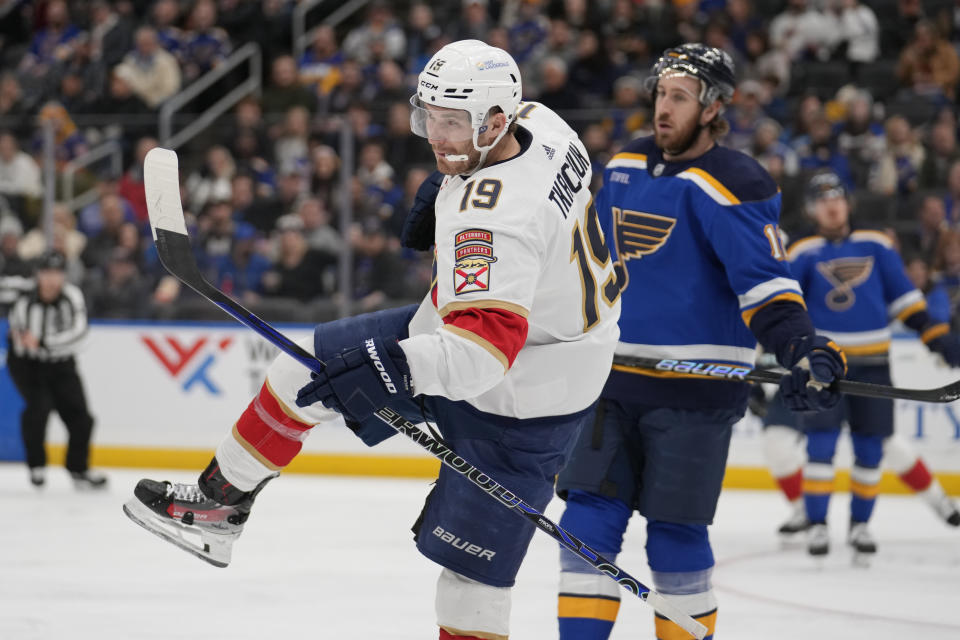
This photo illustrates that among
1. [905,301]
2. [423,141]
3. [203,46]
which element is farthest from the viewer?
[203,46]

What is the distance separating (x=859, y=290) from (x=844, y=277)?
0.08 metres

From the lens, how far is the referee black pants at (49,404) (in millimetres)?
7301

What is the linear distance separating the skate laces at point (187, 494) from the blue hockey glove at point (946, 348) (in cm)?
307

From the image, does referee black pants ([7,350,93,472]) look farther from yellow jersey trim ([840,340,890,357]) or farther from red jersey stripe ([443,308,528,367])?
red jersey stripe ([443,308,528,367])

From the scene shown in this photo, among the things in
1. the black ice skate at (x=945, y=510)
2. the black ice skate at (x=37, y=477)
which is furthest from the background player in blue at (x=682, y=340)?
the black ice skate at (x=37, y=477)

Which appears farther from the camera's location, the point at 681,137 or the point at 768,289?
the point at 681,137

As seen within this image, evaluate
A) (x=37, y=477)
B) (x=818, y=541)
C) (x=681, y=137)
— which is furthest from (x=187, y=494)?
(x=37, y=477)

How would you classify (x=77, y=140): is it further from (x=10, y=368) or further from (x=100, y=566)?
(x=100, y=566)

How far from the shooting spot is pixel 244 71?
1102cm

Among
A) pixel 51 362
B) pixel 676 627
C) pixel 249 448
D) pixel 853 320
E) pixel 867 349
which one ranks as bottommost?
pixel 51 362

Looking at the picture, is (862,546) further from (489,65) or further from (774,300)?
(489,65)

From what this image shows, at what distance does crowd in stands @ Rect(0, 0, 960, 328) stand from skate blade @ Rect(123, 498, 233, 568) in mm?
4889

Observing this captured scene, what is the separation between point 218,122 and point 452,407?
19.6ft

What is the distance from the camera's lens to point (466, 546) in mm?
2605
